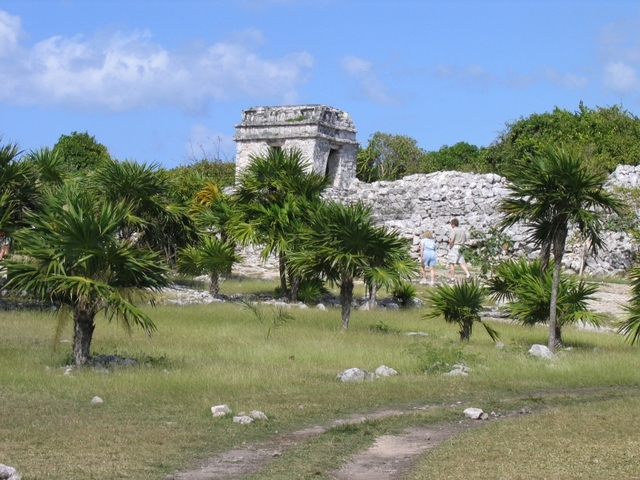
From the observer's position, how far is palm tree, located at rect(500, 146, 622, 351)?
532 inches

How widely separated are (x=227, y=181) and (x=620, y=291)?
20.8m

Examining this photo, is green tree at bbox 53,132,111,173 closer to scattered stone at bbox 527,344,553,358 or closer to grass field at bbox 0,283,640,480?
grass field at bbox 0,283,640,480

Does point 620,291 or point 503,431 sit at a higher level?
point 620,291

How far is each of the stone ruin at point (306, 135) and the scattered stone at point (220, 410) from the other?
83.4 feet

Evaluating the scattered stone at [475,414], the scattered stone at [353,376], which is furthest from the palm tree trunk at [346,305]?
the scattered stone at [475,414]

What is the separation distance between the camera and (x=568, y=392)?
10977 millimetres

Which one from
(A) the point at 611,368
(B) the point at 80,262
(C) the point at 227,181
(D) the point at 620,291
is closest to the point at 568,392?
(A) the point at 611,368

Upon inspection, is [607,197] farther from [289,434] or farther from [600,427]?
[289,434]

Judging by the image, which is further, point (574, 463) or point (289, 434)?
point (289, 434)

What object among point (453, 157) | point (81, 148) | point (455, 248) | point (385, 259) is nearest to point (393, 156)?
point (453, 157)

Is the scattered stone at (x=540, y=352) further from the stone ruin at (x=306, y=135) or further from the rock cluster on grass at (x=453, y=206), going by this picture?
the stone ruin at (x=306, y=135)

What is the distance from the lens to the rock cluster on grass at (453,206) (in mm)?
28547

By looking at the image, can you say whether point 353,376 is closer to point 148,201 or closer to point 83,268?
point 83,268

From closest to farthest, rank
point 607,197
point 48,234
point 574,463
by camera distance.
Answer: point 574,463 < point 48,234 < point 607,197
